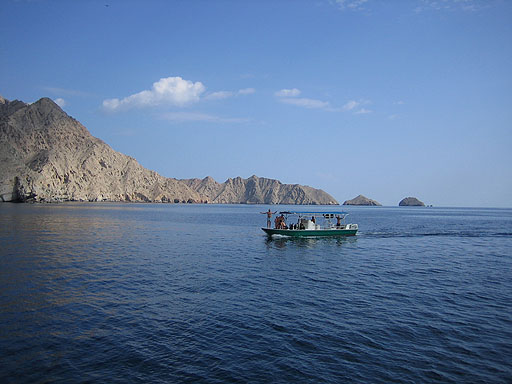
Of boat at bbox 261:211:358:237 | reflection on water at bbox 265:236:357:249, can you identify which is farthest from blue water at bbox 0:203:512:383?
boat at bbox 261:211:358:237

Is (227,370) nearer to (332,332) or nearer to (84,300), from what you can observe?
(332,332)

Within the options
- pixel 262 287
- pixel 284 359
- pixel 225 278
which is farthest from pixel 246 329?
pixel 225 278

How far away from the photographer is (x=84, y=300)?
17.8 meters

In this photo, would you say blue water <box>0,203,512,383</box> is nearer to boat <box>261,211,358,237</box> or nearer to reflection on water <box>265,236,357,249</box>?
reflection on water <box>265,236,357,249</box>

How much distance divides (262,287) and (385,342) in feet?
31.3

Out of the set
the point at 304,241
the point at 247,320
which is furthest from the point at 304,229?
the point at 247,320

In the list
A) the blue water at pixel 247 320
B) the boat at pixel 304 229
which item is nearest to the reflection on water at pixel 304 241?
the boat at pixel 304 229

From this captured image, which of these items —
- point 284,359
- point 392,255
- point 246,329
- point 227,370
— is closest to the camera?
point 227,370

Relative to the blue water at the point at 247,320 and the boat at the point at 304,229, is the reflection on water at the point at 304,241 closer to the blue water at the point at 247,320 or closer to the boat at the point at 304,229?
the boat at the point at 304,229

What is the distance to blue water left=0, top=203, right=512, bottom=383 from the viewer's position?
36.3ft

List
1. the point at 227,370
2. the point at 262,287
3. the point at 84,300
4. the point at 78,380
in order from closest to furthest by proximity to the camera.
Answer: the point at 78,380 < the point at 227,370 < the point at 84,300 < the point at 262,287

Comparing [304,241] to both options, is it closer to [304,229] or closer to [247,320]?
[304,229]

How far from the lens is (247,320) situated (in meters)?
15.5

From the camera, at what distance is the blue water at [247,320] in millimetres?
11078
